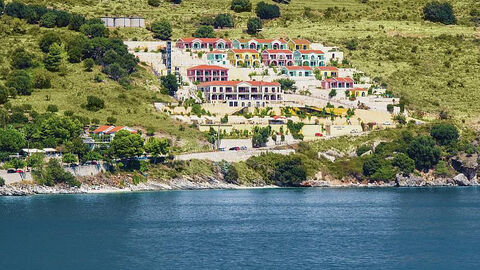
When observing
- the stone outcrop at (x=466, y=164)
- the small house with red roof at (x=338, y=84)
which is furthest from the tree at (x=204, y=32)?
the stone outcrop at (x=466, y=164)

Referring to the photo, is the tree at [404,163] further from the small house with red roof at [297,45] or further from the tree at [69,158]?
the small house with red roof at [297,45]

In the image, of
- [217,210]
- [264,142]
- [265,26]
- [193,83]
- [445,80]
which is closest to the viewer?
[217,210]

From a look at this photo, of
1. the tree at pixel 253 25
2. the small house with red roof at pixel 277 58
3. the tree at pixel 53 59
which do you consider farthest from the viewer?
the tree at pixel 253 25

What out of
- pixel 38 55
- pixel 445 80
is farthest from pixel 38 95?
pixel 445 80

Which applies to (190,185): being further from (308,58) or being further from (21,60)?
(308,58)

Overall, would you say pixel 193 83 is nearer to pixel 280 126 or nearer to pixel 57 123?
pixel 280 126
